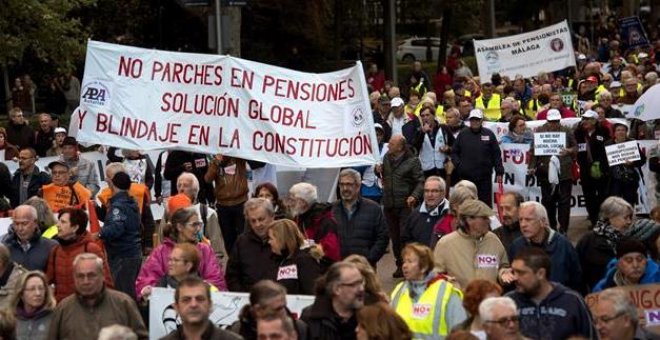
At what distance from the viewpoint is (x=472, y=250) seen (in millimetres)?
12633

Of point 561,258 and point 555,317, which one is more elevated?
point 561,258

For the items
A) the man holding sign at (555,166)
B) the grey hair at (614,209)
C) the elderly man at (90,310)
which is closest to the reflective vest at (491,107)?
the man holding sign at (555,166)

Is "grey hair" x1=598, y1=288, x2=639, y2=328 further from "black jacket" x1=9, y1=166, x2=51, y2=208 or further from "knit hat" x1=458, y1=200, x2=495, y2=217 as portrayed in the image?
"black jacket" x1=9, y1=166, x2=51, y2=208

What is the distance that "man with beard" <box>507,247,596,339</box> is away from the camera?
1055cm

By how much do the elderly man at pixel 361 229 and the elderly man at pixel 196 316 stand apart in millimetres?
4668

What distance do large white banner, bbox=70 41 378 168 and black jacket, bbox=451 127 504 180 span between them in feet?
10.6

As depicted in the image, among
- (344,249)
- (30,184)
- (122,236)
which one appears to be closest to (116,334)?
(344,249)

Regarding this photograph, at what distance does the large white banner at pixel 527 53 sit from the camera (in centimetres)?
3284

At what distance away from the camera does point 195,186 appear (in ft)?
50.5

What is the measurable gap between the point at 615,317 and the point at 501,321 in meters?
0.71

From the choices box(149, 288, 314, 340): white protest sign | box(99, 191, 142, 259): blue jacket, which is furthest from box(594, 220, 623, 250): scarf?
box(99, 191, 142, 259): blue jacket

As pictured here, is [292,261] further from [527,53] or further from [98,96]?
[527,53]

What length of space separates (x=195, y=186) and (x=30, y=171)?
3734mm

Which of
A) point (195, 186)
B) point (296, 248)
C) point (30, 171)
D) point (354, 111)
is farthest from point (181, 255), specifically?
point (30, 171)
